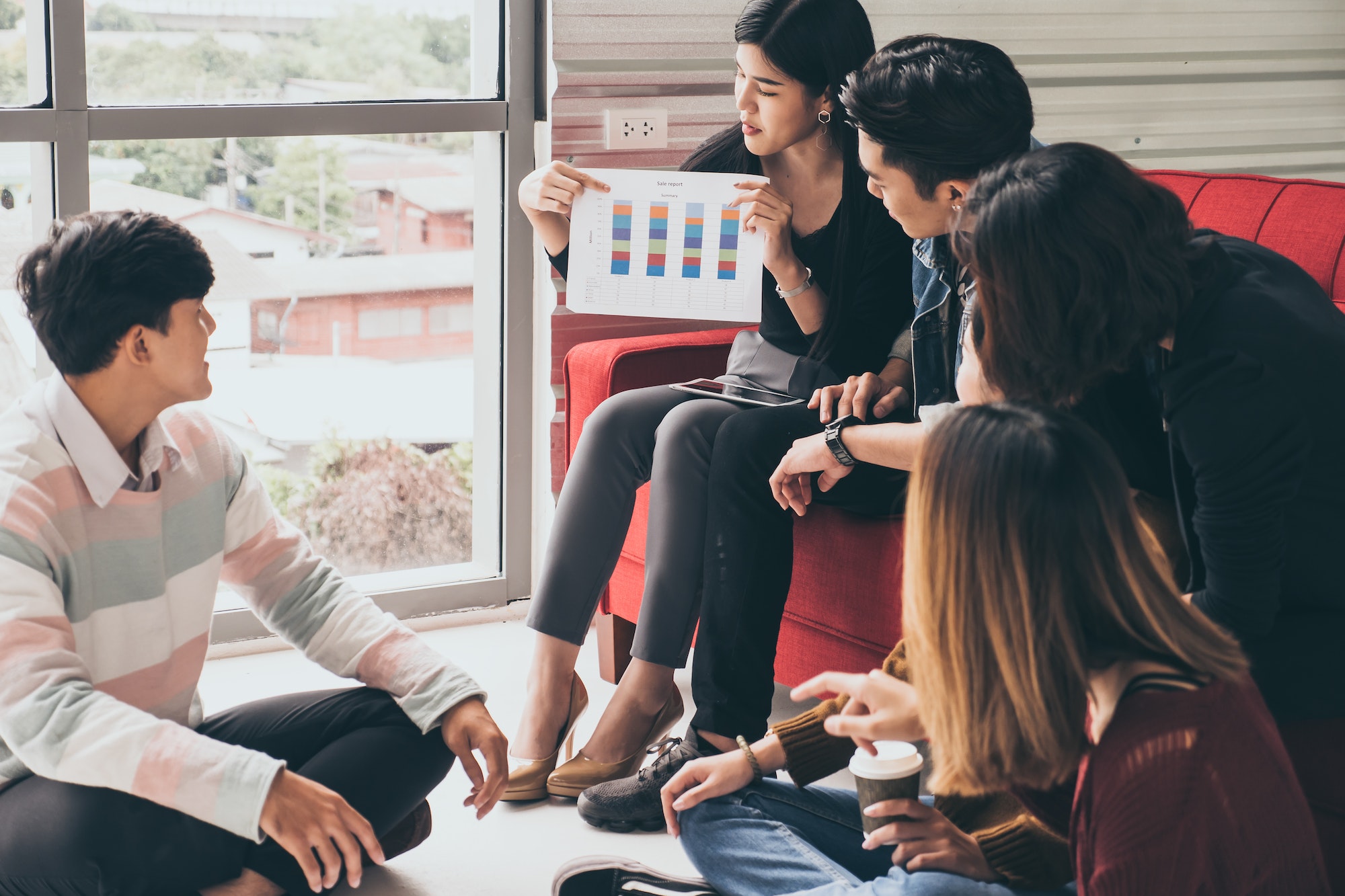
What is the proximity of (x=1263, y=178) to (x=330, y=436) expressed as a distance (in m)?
1.88

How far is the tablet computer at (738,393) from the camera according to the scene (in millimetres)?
2082

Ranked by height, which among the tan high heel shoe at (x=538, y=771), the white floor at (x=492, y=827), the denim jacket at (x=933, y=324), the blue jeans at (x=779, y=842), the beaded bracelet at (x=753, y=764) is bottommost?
the white floor at (x=492, y=827)

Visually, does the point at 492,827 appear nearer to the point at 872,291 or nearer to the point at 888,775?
the point at 888,775

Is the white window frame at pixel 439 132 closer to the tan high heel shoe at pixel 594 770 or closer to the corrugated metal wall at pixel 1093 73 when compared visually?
the corrugated metal wall at pixel 1093 73

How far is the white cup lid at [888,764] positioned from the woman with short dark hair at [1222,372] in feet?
1.14

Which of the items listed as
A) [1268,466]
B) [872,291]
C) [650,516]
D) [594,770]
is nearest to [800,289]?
[872,291]

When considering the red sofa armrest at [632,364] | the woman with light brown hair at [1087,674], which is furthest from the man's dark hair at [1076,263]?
the red sofa armrest at [632,364]

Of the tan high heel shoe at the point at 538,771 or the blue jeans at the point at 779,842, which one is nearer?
the blue jeans at the point at 779,842

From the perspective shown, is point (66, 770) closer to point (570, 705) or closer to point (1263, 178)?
point (570, 705)

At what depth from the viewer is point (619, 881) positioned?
4.86ft

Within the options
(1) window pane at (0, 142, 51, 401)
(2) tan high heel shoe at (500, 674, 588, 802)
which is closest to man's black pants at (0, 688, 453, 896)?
(2) tan high heel shoe at (500, 674, 588, 802)

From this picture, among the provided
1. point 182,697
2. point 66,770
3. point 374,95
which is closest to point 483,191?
point 374,95

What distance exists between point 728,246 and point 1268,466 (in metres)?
1.11

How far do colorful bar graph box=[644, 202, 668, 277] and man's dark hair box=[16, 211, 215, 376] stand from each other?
93cm
